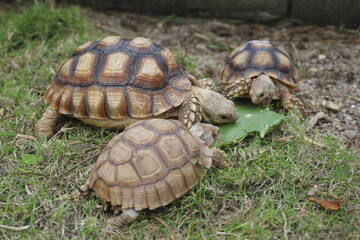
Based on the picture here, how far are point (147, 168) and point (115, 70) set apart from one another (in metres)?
1.11

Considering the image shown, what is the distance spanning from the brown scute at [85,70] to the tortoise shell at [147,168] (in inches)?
32.9

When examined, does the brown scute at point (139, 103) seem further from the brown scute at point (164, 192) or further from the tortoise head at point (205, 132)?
the brown scute at point (164, 192)

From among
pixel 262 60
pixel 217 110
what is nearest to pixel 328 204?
pixel 217 110

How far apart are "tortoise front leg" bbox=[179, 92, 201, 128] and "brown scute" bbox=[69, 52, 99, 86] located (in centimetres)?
85

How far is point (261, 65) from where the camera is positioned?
11.3ft

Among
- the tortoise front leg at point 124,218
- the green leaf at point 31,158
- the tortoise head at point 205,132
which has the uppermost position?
the tortoise head at point 205,132

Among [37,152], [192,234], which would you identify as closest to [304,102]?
[192,234]

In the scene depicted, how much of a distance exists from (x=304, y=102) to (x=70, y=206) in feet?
8.63

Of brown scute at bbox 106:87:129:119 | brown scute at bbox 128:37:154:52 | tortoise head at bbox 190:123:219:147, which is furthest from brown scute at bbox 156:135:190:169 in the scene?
brown scute at bbox 128:37:154:52

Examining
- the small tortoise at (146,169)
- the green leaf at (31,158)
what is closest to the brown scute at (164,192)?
the small tortoise at (146,169)

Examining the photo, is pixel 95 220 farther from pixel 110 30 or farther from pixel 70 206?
pixel 110 30

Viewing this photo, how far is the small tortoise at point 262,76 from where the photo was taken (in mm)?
3316

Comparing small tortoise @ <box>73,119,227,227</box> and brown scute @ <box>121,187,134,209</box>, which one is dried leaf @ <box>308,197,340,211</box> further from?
brown scute @ <box>121,187,134,209</box>

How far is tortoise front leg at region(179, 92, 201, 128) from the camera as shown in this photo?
2943mm
